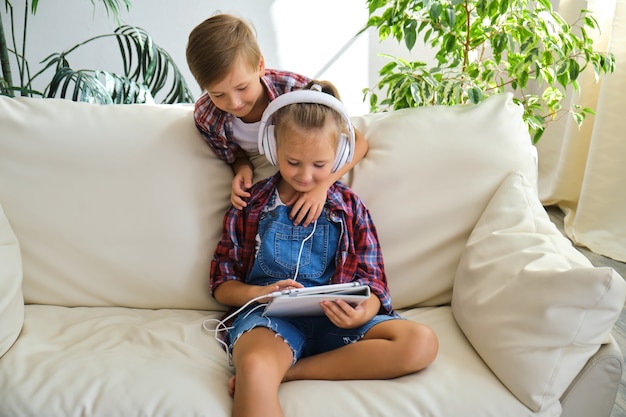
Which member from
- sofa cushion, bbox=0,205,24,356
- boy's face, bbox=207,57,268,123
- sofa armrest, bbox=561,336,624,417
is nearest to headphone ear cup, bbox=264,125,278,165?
boy's face, bbox=207,57,268,123

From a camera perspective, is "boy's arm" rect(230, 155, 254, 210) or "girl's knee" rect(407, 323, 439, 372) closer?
"girl's knee" rect(407, 323, 439, 372)

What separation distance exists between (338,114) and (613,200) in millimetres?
1876

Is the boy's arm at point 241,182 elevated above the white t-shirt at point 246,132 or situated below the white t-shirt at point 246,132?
below

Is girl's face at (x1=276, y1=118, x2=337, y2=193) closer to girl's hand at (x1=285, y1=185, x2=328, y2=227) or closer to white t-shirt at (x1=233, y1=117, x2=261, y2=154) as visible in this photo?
girl's hand at (x1=285, y1=185, x2=328, y2=227)

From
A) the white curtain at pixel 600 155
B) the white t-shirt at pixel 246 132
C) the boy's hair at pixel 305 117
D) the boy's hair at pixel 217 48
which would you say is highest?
the boy's hair at pixel 217 48

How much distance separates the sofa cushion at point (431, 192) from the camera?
1.58 meters

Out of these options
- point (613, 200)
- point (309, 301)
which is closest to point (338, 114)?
point (309, 301)

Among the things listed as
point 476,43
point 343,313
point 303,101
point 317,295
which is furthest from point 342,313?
point 476,43

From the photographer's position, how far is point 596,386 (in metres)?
1.23

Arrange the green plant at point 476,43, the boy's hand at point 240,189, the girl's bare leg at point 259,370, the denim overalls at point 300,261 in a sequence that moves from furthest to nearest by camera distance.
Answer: the green plant at point 476,43
the boy's hand at point 240,189
the denim overalls at point 300,261
the girl's bare leg at point 259,370

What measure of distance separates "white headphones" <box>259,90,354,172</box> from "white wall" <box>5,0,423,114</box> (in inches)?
69.2

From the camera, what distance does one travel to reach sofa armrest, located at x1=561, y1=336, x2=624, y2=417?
122cm

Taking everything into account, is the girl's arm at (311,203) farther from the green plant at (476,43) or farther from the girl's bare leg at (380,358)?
the green plant at (476,43)

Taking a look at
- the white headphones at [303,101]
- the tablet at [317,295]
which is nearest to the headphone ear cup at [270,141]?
the white headphones at [303,101]
